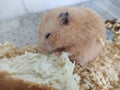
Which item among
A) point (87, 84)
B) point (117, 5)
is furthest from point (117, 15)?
point (87, 84)

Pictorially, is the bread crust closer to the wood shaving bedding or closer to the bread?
the bread

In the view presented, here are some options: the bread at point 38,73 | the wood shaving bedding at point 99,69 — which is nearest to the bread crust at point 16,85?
the bread at point 38,73

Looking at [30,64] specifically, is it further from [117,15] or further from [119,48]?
[117,15]

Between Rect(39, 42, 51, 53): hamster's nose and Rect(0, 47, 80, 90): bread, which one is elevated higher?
Rect(39, 42, 51, 53): hamster's nose

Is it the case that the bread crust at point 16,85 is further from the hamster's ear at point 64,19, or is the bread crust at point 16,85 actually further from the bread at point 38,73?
the hamster's ear at point 64,19

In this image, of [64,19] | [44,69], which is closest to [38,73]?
[44,69]

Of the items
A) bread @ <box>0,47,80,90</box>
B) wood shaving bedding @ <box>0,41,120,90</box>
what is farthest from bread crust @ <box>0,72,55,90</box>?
wood shaving bedding @ <box>0,41,120,90</box>

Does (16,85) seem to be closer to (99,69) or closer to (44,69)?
(44,69)

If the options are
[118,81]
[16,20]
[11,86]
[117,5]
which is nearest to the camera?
[11,86]
